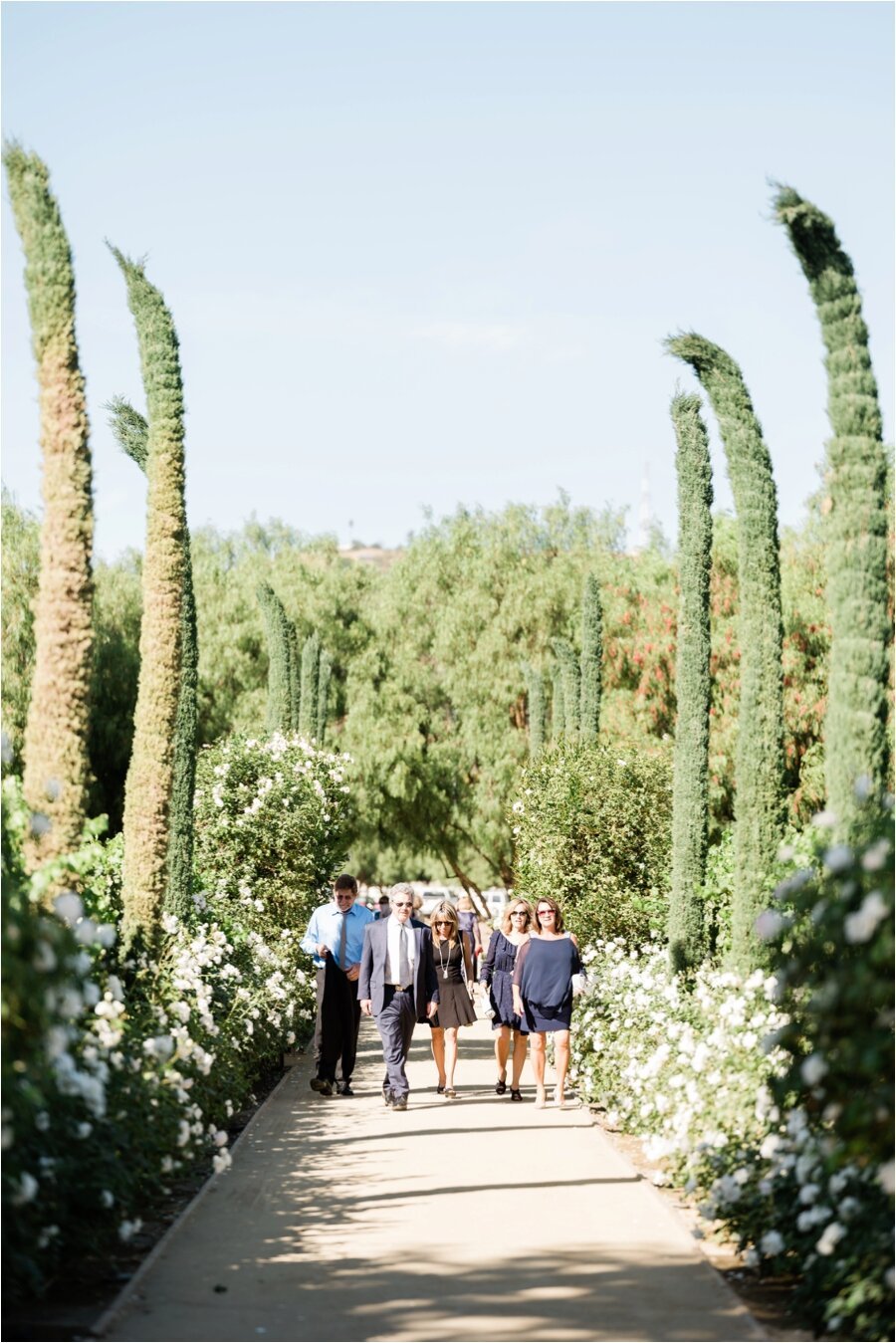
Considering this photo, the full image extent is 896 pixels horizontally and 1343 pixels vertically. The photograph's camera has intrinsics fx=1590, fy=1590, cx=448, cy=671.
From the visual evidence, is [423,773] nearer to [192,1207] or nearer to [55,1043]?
[192,1207]

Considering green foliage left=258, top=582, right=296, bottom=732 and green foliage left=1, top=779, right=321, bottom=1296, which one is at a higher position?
green foliage left=258, top=582, right=296, bottom=732

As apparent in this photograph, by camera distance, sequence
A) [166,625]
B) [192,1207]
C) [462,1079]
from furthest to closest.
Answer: [462,1079] → [166,625] → [192,1207]

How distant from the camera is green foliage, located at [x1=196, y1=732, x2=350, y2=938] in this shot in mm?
20969

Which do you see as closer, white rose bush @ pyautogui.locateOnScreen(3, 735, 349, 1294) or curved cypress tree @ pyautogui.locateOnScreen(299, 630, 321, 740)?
white rose bush @ pyautogui.locateOnScreen(3, 735, 349, 1294)

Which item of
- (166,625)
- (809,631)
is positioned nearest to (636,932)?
(166,625)

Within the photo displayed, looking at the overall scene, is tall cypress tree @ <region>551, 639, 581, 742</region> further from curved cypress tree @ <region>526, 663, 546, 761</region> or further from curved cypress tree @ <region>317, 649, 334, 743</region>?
curved cypress tree @ <region>317, 649, 334, 743</region>

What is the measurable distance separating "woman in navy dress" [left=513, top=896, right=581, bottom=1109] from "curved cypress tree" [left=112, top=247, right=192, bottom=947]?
11.2ft

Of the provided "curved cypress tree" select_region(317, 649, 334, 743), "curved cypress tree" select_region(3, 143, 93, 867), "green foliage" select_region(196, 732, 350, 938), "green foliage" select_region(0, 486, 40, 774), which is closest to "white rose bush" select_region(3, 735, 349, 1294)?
"curved cypress tree" select_region(3, 143, 93, 867)

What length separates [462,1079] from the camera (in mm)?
16562

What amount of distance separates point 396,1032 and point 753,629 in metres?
4.69

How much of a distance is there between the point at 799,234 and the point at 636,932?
39.0 ft

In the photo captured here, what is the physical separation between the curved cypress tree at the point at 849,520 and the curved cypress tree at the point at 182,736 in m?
5.58

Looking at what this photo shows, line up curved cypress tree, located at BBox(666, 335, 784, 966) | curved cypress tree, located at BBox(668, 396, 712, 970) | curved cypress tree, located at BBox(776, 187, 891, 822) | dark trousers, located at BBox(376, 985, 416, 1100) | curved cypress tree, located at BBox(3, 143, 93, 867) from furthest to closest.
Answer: curved cypress tree, located at BBox(668, 396, 712, 970), dark trousers, located at BBox(376, 985, 416, 1100), curved cypress tree, located at BBox(666, 335, 784, 966), curved cypress tree, located at BBox(3, 143, 93, 867), curved cypress tree, located at BBox(776, 187, 891, 822)

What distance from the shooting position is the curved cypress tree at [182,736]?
45.6ft
